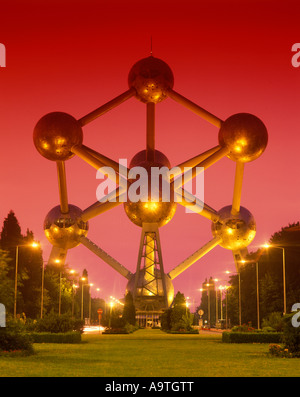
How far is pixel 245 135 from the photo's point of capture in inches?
1483

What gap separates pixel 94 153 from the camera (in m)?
38.6

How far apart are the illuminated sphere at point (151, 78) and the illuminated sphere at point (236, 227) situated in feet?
51.4

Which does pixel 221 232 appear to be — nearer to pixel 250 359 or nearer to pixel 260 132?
pixel 260 132

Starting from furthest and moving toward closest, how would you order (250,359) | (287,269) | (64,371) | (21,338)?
(287,269) < (21,338) < (250,359) < (64,371)

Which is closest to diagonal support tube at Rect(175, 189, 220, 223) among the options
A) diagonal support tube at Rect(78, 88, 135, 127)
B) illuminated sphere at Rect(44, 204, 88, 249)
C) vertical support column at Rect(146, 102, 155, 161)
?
vertical support column at Rect(146, 102, 155, 161)

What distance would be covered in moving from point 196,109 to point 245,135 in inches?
149

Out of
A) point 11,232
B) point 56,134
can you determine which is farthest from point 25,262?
point 56,134

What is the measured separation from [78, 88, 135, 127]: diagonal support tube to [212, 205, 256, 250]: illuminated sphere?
17.0 meters

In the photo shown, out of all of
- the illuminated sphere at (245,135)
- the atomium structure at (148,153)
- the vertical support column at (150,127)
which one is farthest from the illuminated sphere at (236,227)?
the illuminated sphere at (245,135)

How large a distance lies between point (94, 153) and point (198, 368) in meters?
22.6

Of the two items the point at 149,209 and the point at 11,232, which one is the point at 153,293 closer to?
the point at 11,232

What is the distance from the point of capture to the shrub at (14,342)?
76.2 feet

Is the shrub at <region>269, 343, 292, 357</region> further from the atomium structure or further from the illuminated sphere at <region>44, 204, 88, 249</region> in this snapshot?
the illuminated sphere at <region>44, 204, 88, 249</region>
